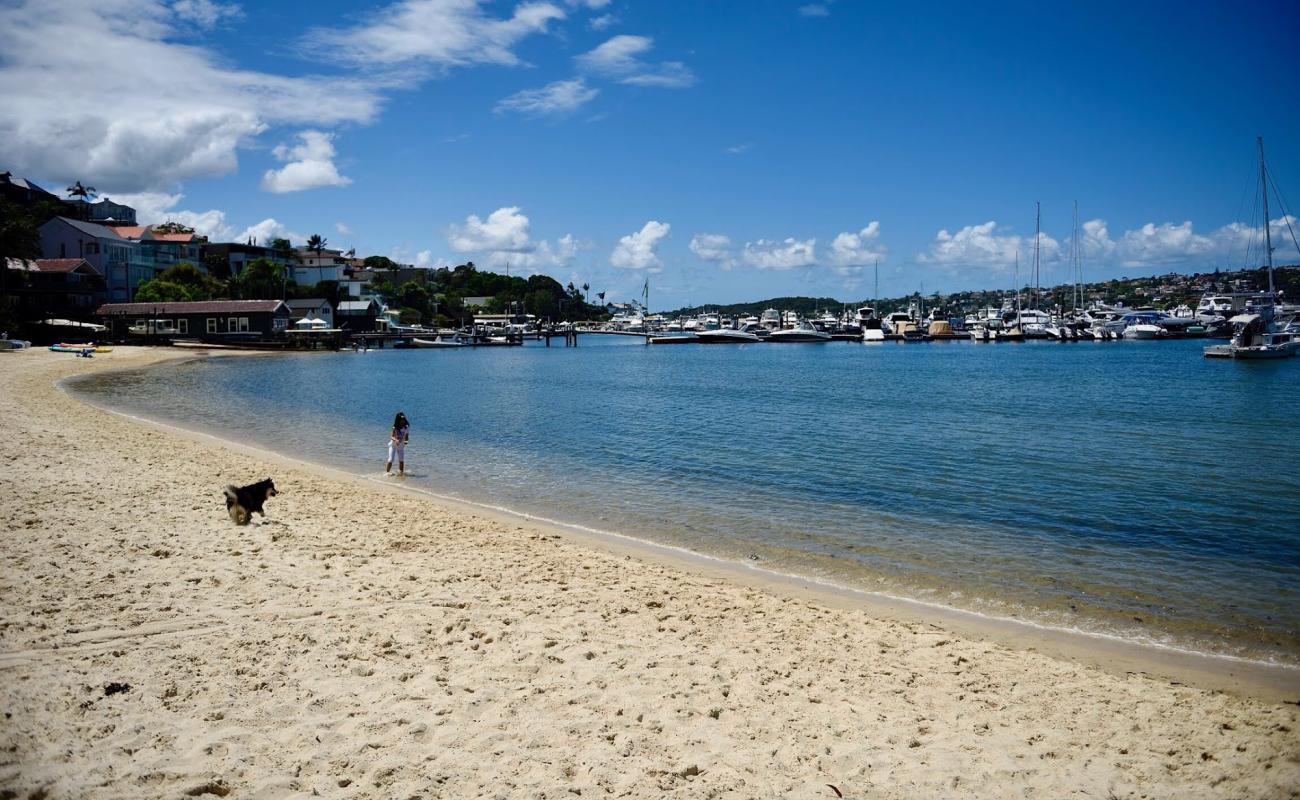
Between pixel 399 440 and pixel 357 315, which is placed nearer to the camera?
pixel 399 440

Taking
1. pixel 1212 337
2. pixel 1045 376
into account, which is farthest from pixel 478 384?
pixel 1212 337

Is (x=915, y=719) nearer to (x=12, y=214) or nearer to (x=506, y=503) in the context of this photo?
(x=506, y=503)

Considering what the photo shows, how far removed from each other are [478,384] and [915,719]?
55.4 meters

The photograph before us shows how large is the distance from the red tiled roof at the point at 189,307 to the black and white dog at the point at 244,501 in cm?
9060

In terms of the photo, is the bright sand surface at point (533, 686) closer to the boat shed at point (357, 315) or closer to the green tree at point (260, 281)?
the green tree at point (260, 281)

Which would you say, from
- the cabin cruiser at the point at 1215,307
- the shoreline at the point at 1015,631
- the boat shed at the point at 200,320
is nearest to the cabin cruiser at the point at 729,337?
the boat shed at the point at 200,320

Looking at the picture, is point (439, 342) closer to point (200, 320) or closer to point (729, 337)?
point (200, 320)

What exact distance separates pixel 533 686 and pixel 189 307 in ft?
341

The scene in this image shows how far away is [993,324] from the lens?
7229 inches

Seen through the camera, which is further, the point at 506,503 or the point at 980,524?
the point at 506,503

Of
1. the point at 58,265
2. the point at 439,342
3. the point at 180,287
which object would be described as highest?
the point at 58,265

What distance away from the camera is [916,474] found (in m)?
22.5

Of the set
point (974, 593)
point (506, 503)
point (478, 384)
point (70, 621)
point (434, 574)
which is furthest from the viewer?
point (478, 384)

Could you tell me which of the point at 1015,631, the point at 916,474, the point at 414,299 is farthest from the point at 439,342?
the point at 1015,631
